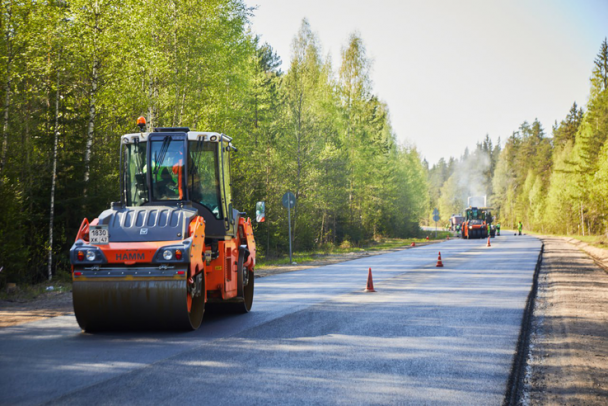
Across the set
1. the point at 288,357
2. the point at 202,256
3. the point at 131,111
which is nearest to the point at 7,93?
→ the point at 131,111

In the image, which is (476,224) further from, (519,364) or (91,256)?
(91,256)

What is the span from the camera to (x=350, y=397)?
18.8 ft

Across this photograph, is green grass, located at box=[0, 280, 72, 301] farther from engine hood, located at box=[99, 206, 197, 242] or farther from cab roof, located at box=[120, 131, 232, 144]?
engine hood, located at box=[99, 206, 197, 242]

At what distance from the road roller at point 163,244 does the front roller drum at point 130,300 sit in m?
0.01

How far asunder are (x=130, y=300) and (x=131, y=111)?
13.7 metres

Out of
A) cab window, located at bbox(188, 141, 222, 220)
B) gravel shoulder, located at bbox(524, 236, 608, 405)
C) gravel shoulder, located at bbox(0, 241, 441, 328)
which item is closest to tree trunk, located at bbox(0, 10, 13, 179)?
gravel shoulder, located at bbox(0, 241, 441, 328)

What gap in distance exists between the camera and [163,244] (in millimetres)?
8781

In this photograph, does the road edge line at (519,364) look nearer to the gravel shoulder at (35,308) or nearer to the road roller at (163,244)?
the road roller at (163,244)

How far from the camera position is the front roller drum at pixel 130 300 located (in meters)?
8.52

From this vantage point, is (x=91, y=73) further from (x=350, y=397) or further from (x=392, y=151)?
(x=392, y=151)

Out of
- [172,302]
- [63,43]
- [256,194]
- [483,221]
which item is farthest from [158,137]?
[483,221]

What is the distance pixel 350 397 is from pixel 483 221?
5657 centimetres

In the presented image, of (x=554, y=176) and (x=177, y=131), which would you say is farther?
(x=554, y=176)

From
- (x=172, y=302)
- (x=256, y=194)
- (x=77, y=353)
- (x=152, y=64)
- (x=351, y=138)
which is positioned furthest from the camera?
(x=351, y=138)
